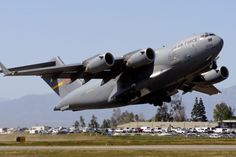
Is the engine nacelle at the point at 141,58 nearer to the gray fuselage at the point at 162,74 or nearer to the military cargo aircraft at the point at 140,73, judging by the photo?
the military cargo aircraft at the point at 140,73

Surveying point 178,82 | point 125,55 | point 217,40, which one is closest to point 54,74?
point 125,55

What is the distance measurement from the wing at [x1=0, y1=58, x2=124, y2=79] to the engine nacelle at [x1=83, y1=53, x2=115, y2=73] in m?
1.26

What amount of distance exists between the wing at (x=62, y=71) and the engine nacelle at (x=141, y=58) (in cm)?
150

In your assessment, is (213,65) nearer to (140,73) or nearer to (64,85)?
(140,73)

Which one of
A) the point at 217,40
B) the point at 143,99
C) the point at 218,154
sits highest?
the point at 217,40

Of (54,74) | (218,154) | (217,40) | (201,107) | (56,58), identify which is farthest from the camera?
(201,107)

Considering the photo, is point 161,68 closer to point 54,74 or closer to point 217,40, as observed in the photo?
point 217,40

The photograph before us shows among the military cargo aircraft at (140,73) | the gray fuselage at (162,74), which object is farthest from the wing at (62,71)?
the gray fuselage at (162,74)

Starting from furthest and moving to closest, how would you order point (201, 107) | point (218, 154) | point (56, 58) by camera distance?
point (201, 107) → point (56, 58) → point (218, 154)

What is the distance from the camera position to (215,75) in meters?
56.6

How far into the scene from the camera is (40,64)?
181 feet

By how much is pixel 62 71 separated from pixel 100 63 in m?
3.57

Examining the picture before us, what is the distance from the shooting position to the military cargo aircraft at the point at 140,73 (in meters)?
50.6

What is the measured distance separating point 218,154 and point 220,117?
164m
